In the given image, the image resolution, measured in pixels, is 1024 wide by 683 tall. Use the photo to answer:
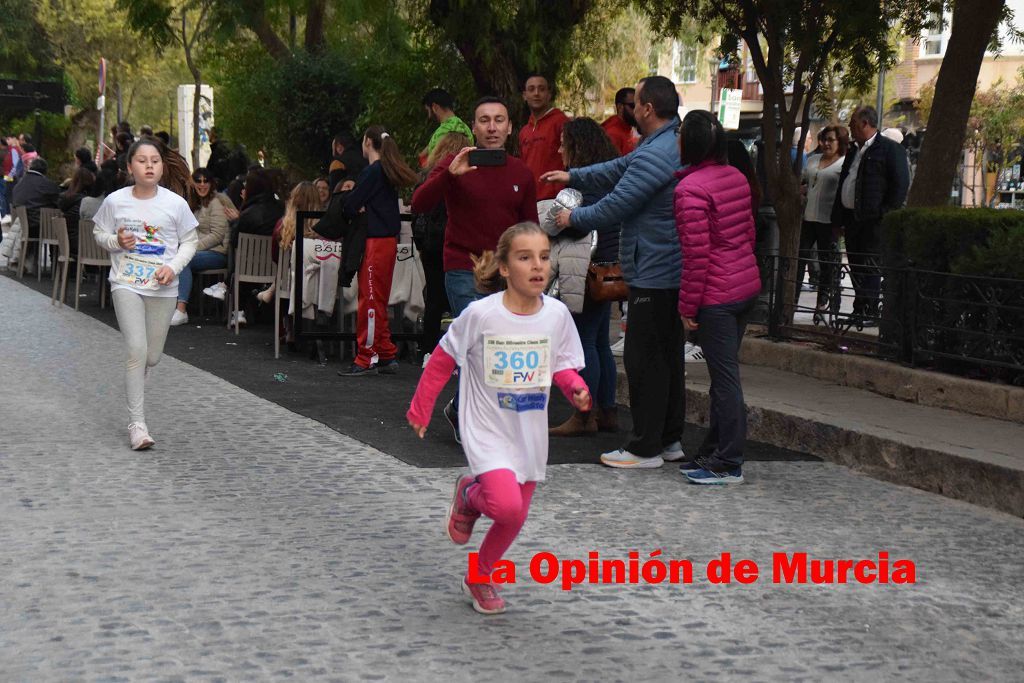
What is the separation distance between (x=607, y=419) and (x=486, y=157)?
191cm

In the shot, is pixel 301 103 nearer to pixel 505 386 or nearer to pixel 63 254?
pixel 63 254

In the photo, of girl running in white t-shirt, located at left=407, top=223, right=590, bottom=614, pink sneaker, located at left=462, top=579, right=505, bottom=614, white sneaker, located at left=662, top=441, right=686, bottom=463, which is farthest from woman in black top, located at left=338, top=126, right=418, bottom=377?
pink sneaker, located at left=462, top=579, right=505, bottom=614

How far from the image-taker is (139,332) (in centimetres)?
890

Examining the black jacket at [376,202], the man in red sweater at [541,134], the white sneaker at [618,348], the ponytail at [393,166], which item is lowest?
the white sneaker at [618,348]

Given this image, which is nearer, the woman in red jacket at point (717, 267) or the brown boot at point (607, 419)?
the woman in red jacket at point (717, 267)

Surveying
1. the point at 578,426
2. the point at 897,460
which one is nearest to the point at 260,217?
the point at 578,426

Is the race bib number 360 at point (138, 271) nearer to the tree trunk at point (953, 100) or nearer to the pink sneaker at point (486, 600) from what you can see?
the pink sneaker at point (486, 600)

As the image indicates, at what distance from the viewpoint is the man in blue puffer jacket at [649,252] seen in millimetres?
8195

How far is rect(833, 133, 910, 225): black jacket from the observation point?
13.5m

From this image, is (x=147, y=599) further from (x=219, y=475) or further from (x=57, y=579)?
(x=219, y=475)

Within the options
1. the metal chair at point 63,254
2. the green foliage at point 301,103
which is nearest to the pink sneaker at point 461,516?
the metal chair at point 63,254

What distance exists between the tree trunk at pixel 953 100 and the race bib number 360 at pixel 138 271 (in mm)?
5902

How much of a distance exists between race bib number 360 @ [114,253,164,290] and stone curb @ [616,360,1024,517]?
3732mm

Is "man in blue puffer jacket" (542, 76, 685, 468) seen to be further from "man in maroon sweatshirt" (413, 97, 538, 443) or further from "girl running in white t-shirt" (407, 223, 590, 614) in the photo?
"girl running in white t-shirt" (407, 223, 590, 614)
